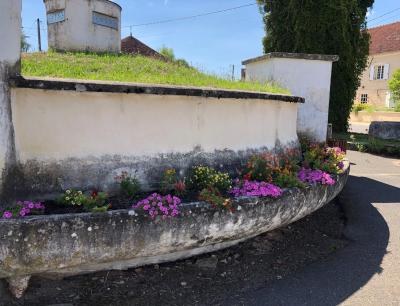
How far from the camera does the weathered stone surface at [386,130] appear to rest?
49.1 feet

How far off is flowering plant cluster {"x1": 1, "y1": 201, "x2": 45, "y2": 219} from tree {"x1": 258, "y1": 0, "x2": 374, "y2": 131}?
1562 centimetres

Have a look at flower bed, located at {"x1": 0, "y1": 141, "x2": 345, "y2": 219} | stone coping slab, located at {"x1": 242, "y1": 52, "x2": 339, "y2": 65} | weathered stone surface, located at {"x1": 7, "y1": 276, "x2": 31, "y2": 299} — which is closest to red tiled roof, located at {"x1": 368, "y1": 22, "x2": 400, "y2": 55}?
stone coping slab, located at {"x1": 242, "y1": 52, "x2": 339, "y2": 65}

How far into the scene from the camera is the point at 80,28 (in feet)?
25.2

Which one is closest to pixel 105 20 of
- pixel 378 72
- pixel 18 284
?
pixel 18 284

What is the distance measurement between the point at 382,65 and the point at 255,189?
3985 cm

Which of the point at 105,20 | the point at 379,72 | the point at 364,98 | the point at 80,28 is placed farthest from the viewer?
the point at 364,98

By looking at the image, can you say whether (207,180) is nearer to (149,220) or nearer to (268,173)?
(268,173)

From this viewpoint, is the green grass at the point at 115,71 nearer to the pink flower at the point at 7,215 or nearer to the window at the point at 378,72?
the pink flower at the point at 7,215

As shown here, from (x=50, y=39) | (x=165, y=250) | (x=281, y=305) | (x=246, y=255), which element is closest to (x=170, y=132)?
(x=165, y=250)

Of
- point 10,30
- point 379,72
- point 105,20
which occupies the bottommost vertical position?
point 10,30

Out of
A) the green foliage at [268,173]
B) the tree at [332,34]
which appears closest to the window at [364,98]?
the tree at [332,34]

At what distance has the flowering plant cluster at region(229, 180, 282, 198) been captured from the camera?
4074 millimetres

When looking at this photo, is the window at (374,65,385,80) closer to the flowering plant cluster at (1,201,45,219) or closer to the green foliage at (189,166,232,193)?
the green foliage at (189,166,232,193)

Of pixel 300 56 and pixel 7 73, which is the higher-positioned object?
pixel 300 56
